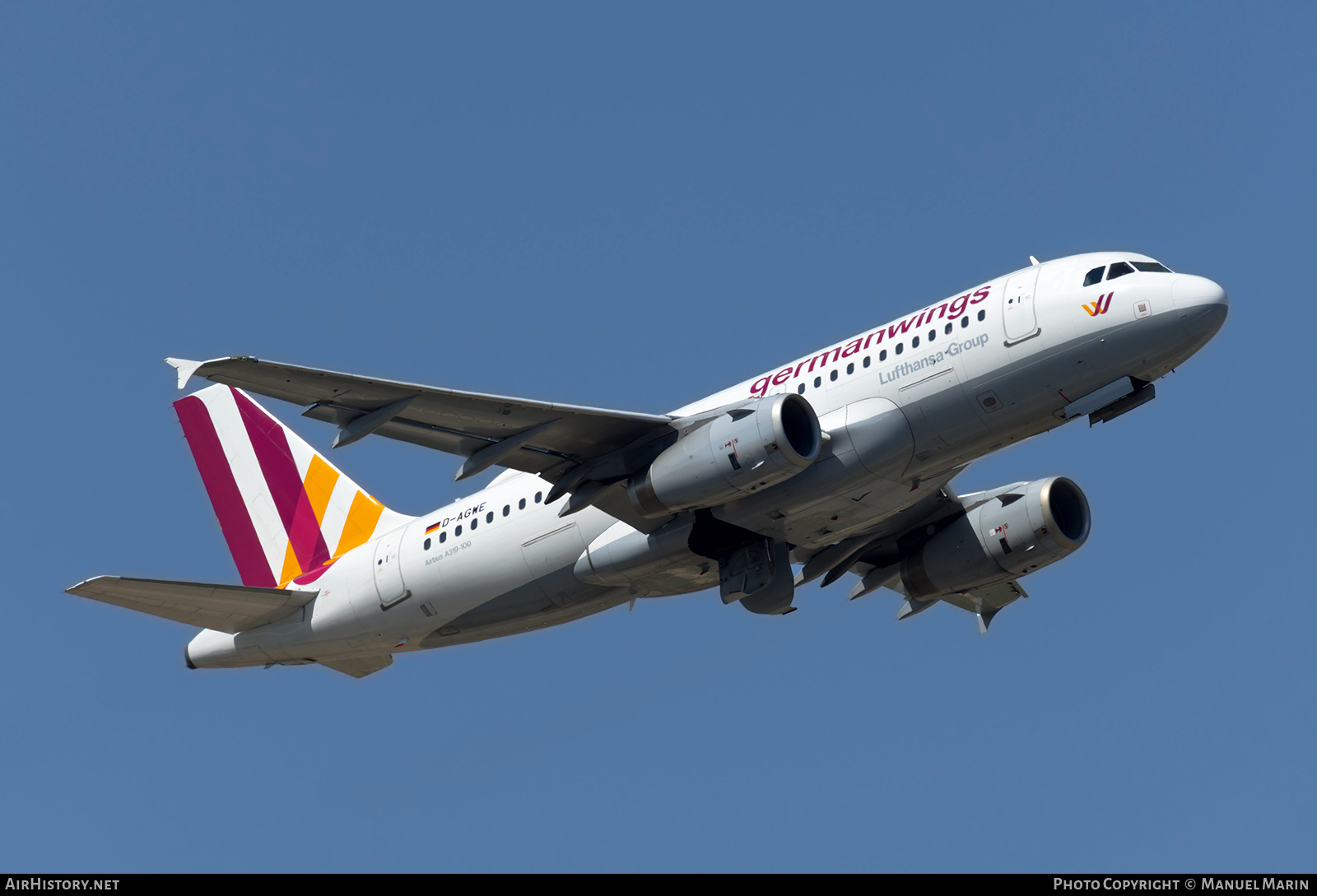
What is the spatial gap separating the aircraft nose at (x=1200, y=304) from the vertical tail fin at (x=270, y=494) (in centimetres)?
1944

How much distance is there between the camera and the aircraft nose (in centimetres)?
3281

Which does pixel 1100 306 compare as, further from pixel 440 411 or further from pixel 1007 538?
pixel 440 411

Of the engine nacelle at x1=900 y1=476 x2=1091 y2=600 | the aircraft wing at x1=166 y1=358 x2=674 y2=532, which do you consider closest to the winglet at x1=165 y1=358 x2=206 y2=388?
the aircraft wing at x1=166 y1=358 x2=674 y2=532

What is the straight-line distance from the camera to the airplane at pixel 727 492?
109ft

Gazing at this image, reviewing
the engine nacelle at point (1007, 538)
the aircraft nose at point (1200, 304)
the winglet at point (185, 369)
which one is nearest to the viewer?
the winglet at point (185, 369)

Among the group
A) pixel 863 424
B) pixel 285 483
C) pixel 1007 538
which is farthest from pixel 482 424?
pixel 1007 538

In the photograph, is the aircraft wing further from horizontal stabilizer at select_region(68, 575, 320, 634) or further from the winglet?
horizontal stabilizer at select_region(68, 575, 320, 634)

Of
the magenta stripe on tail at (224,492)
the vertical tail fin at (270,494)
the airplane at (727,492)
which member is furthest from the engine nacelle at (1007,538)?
the magenta stripe on tail at (224,492)

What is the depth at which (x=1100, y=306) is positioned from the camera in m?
33.3

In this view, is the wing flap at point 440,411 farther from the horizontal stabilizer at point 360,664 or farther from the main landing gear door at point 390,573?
the horizontal stabilizer at point 360,664

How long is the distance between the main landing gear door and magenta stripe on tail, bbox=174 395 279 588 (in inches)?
184

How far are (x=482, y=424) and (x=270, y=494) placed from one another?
12690mm
